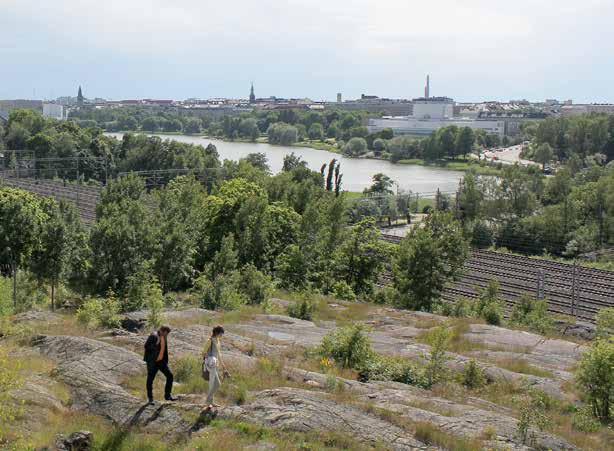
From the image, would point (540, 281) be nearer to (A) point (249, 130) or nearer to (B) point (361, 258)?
(B) point (361, 258)

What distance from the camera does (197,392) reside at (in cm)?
997

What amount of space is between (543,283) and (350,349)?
1873cm

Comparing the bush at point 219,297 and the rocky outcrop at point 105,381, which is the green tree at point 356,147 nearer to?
the bush at point 219,297

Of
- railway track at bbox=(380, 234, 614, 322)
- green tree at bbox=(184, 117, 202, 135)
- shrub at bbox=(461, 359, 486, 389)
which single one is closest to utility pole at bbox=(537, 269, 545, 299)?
railway track at bbox=(380, 234, 614, 322)

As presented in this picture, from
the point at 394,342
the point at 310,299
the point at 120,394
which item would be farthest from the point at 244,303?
the point at 120,394

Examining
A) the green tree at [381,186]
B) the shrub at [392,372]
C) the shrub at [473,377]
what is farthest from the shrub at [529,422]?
the green tree at [381,186]

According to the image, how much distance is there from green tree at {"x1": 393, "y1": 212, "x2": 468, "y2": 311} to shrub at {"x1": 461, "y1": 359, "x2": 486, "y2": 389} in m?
12.3

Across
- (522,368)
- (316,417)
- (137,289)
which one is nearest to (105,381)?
(316,417)

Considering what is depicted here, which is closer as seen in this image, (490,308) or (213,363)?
(213,363)

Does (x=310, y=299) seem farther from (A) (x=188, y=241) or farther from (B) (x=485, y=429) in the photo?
(B) (x=485, y=429)

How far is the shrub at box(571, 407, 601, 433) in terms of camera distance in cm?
1078

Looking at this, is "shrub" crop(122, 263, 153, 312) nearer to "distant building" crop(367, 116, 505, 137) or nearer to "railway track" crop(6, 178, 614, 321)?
"railway track" crop(6, 178, 614, 321)

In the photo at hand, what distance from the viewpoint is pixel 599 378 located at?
11172mm

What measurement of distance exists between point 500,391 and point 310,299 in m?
7.46
